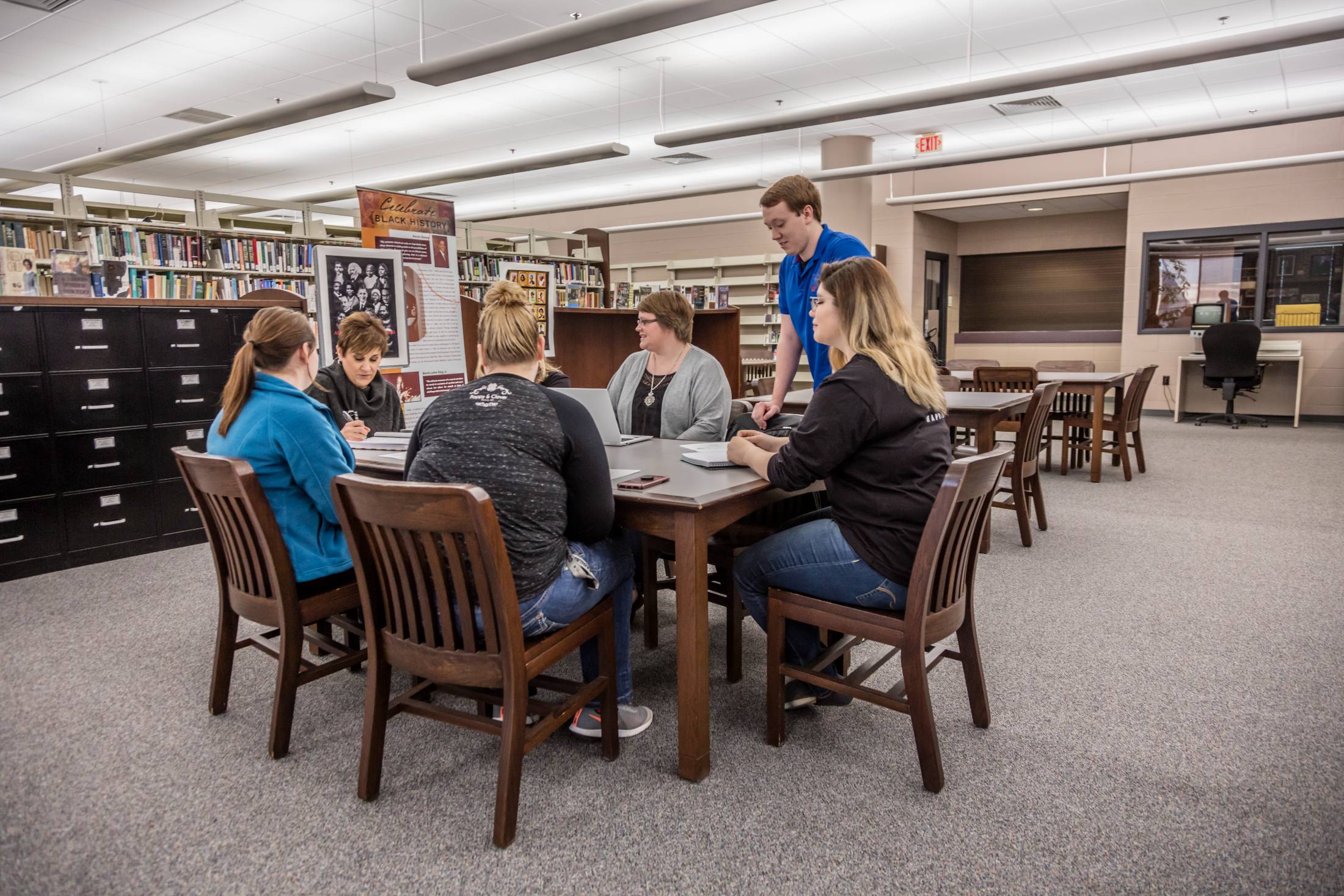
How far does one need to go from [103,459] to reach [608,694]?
3261mm

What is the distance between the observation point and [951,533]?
1.85 m

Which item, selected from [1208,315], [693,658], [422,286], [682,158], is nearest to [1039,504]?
[693,658]

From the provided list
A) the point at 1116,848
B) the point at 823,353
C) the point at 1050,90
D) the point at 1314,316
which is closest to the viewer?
the point at 1116,848

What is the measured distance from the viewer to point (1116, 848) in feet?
5.48

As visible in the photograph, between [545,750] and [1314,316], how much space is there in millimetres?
10784

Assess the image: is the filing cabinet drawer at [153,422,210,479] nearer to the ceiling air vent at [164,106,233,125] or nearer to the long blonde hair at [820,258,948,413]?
the long blonde hair at [820,258,948,413]

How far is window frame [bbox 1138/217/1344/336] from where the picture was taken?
30.1 ft

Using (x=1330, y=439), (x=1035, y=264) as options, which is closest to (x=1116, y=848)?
(x=1330, y=439)

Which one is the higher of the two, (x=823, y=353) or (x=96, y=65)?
(x=96, y=65)

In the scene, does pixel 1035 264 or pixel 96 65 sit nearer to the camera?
pixel 96 65

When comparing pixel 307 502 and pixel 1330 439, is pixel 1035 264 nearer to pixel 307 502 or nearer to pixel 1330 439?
pixel 1330 439

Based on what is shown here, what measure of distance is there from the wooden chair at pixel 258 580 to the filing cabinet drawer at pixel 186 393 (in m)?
2.26

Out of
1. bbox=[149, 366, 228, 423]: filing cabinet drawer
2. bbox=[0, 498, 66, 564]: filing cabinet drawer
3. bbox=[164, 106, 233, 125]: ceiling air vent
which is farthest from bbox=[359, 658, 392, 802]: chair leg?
bbox=[164, 106, 233, 125]: ceiling air vent

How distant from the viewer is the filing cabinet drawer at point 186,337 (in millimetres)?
3992
